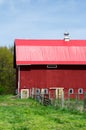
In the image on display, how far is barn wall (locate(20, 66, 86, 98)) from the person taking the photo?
4606 cm

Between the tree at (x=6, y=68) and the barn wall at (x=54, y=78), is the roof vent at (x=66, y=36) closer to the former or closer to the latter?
the barn wall at (x=54, y=78)

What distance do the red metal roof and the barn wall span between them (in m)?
1.07

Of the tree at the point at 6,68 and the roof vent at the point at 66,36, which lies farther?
the tree at the point at 6,68

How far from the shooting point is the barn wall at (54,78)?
46062mm

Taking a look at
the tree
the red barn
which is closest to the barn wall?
the red barn

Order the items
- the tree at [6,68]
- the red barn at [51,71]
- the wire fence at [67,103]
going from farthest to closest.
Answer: the tree at [6,68], the red barn at [51,71], the wire fence at [67,103]

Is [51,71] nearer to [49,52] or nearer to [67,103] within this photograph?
[49,52]

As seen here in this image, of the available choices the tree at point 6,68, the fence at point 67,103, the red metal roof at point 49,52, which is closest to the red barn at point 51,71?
the red metal roof at point 49,52

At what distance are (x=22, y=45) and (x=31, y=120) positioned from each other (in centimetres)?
3340

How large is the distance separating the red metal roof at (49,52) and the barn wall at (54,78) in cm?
107

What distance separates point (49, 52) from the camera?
4719 cm

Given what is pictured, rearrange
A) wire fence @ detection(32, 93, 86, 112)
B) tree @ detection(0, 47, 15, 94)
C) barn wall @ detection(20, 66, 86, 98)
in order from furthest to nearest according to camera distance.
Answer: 1. tree @ detection(0, 47, 15, 94)
2. barn wall @ detection(20, 66, 86, 98)
3. wire fence @ detection(32, 93, 86, 112)

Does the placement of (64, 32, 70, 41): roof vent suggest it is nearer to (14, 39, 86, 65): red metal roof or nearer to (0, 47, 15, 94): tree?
(14, 39, 86, 65): red metal roof

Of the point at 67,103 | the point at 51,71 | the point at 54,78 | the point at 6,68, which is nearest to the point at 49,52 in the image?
the point at 51,71
